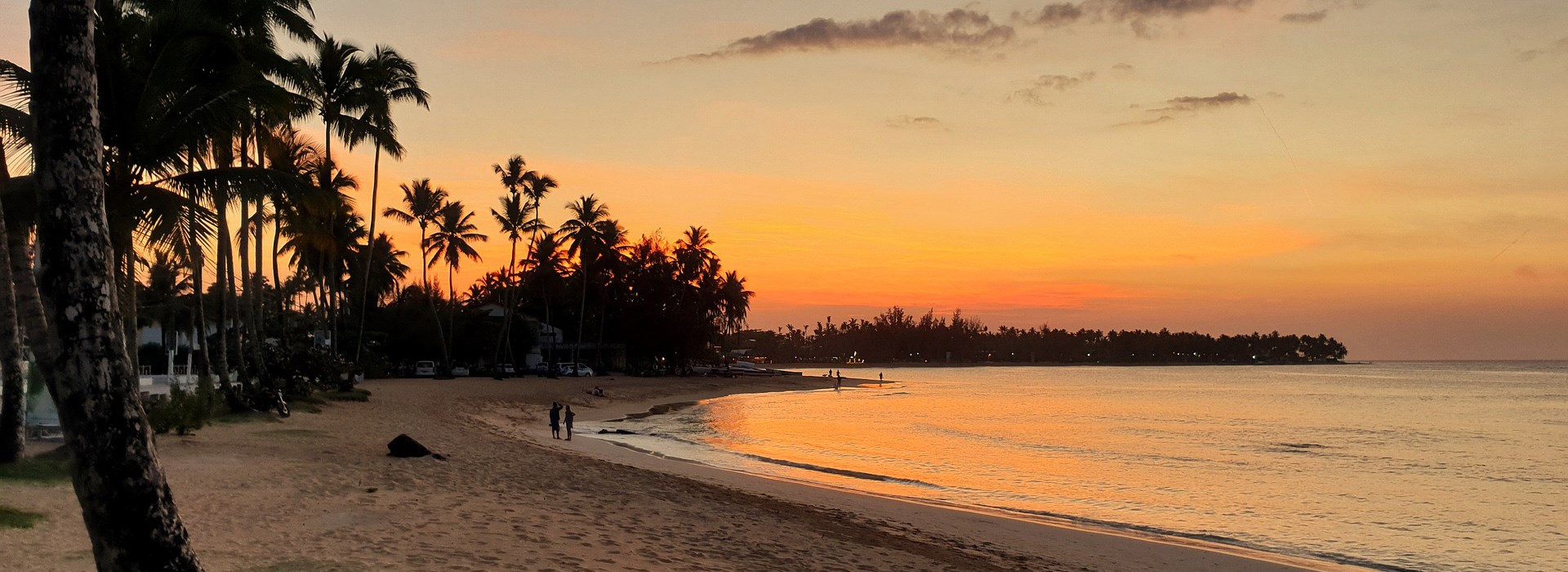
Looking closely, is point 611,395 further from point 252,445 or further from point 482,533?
point 482,533

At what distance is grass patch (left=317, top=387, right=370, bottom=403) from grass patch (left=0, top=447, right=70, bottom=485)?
1965 cm

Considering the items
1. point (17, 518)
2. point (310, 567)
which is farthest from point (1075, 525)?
point (17, 518)

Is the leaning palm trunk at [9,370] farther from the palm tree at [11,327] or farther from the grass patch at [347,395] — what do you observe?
the grass patch at [347,395]

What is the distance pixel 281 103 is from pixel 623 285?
69.1 metres

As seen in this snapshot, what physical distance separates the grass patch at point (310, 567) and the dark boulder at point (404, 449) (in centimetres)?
935

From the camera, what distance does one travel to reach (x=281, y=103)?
18.3m

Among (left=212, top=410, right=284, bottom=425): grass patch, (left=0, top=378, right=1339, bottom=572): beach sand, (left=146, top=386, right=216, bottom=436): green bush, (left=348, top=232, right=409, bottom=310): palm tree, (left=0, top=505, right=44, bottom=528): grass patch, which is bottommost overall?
(left=0, top=378, right=1339, bottom=572): beach sand

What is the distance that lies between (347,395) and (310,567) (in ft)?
90.9

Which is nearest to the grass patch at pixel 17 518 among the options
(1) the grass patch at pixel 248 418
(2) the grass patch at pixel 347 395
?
(1) the grass patch at pixel 248 418

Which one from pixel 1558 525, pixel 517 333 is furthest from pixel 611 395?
pixel 1558 525

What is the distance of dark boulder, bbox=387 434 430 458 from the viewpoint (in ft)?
59.7

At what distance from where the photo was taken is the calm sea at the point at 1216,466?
1939 cm

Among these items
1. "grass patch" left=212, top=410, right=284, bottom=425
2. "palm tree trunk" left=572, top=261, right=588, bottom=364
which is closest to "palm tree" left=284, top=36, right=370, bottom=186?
"grass patch" left=212, top=410, right=284, bottom=425

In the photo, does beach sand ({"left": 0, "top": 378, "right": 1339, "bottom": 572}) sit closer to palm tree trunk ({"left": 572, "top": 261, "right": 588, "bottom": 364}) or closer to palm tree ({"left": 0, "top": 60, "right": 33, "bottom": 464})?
palm tree ({"left": 0, "top": 60, "right": 33, "bottom": 464})
